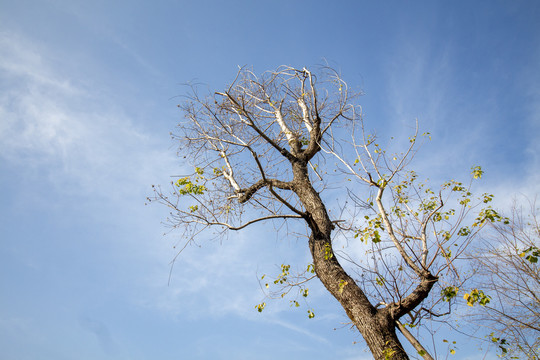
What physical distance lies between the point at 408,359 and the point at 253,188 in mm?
3518

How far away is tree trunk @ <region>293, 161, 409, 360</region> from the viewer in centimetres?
336

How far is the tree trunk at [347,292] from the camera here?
132 inches

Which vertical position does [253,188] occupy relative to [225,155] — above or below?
below

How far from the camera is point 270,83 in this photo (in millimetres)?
6707

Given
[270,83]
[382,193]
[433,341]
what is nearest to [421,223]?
[382,193]

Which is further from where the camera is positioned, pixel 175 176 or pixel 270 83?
pixel 270 83

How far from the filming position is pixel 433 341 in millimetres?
3383

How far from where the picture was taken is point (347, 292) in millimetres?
3799

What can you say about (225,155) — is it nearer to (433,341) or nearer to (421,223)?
(421,223)

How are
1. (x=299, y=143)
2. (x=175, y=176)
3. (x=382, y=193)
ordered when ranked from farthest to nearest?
(x=299, y=143) → (x=175, y=176) → (x=382, y=193)

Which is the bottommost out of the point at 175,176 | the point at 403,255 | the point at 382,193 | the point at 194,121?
the point at 403,255

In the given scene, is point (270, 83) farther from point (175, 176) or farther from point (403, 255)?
point (403, 255)

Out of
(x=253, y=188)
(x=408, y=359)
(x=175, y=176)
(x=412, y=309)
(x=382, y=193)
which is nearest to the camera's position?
(x=408, y=359)

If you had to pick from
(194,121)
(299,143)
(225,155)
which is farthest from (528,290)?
(194,121)
